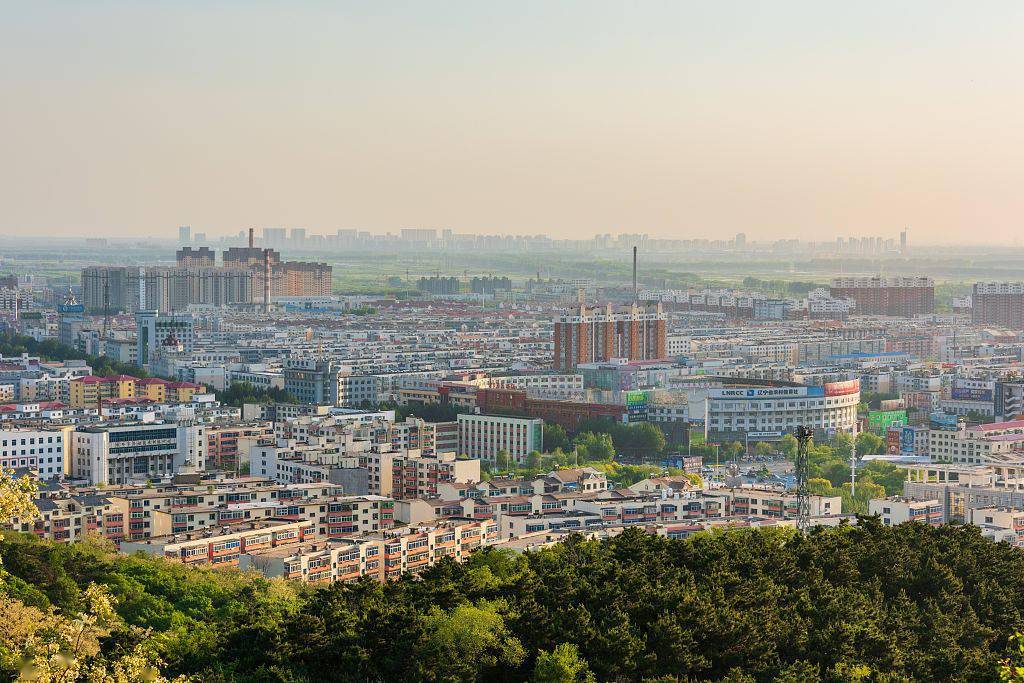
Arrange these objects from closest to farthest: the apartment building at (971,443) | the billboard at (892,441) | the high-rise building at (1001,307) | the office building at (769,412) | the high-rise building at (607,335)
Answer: the apartment building at (971,443) < the billboard at (892,441) < the office building at (769,412) < the high-rise building at (607,335) < the high-rise building at (1001,307)

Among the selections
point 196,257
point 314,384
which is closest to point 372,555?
point 314,384

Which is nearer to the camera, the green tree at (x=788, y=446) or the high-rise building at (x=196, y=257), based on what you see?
the green tree at (x=788, y=446)

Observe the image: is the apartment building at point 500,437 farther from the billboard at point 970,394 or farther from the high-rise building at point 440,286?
the high-rise building at point 440,286

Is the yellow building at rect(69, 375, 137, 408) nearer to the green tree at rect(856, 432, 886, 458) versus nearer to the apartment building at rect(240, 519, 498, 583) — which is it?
the green tree at rect(856, 432, 886, 458)

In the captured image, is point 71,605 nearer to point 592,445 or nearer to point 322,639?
point 322,639

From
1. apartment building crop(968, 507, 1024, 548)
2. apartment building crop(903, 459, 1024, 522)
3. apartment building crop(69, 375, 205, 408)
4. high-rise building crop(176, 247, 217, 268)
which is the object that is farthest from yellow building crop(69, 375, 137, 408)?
high-rise building crop(176, 247, 217, 268)

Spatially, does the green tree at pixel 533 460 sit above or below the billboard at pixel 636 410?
below

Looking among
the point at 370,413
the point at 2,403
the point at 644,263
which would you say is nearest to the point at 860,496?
the point at 370,413

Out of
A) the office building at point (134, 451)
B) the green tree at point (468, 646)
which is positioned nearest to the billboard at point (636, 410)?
the office building at point (134, 451)
